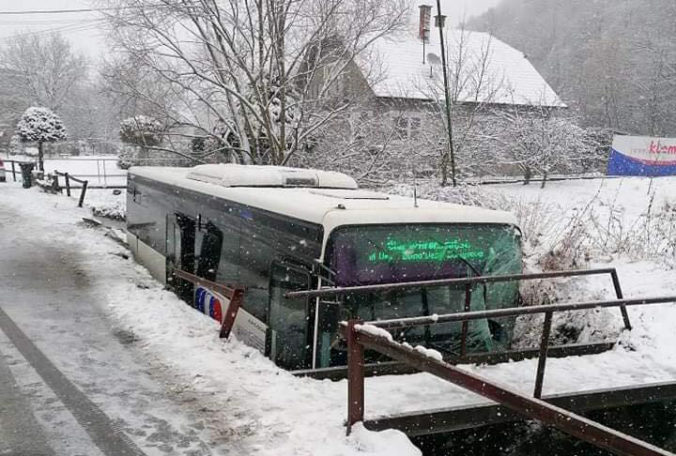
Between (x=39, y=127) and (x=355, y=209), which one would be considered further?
(x=39, y=127)

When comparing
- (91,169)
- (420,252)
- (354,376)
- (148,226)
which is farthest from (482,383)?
(91,169)

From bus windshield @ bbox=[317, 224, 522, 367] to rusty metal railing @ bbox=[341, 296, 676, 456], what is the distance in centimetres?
122

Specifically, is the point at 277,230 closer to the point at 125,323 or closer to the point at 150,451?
the point at 150,451

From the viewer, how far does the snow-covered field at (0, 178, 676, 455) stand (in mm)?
4492

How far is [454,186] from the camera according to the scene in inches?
591

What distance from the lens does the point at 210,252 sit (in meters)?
8.22

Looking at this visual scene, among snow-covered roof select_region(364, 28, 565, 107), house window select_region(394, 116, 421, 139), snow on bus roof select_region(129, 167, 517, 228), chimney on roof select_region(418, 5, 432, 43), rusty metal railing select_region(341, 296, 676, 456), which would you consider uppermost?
chimney on roof select_region(418, 5, 432, 43)

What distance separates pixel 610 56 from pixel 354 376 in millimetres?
63171

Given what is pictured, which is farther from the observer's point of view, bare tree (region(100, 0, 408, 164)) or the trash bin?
the trash bin

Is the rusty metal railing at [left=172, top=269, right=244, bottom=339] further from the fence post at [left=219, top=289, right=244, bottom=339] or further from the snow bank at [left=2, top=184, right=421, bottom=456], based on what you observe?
the snow bank at [left=2, top=184, right=421, bottom=456]

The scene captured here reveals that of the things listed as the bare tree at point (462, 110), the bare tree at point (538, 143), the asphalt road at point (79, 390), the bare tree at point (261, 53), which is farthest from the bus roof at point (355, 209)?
the bare tree at point (538, 143)

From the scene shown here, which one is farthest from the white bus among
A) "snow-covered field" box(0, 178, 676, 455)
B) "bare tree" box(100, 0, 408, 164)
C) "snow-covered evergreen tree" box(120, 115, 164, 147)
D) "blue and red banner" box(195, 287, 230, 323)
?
"snow-covered evergreen tree" box(120, 115, 164, 147)

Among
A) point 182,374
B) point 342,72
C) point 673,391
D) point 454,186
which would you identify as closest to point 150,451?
point 182,374

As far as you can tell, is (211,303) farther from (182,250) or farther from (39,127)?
(39,127)
